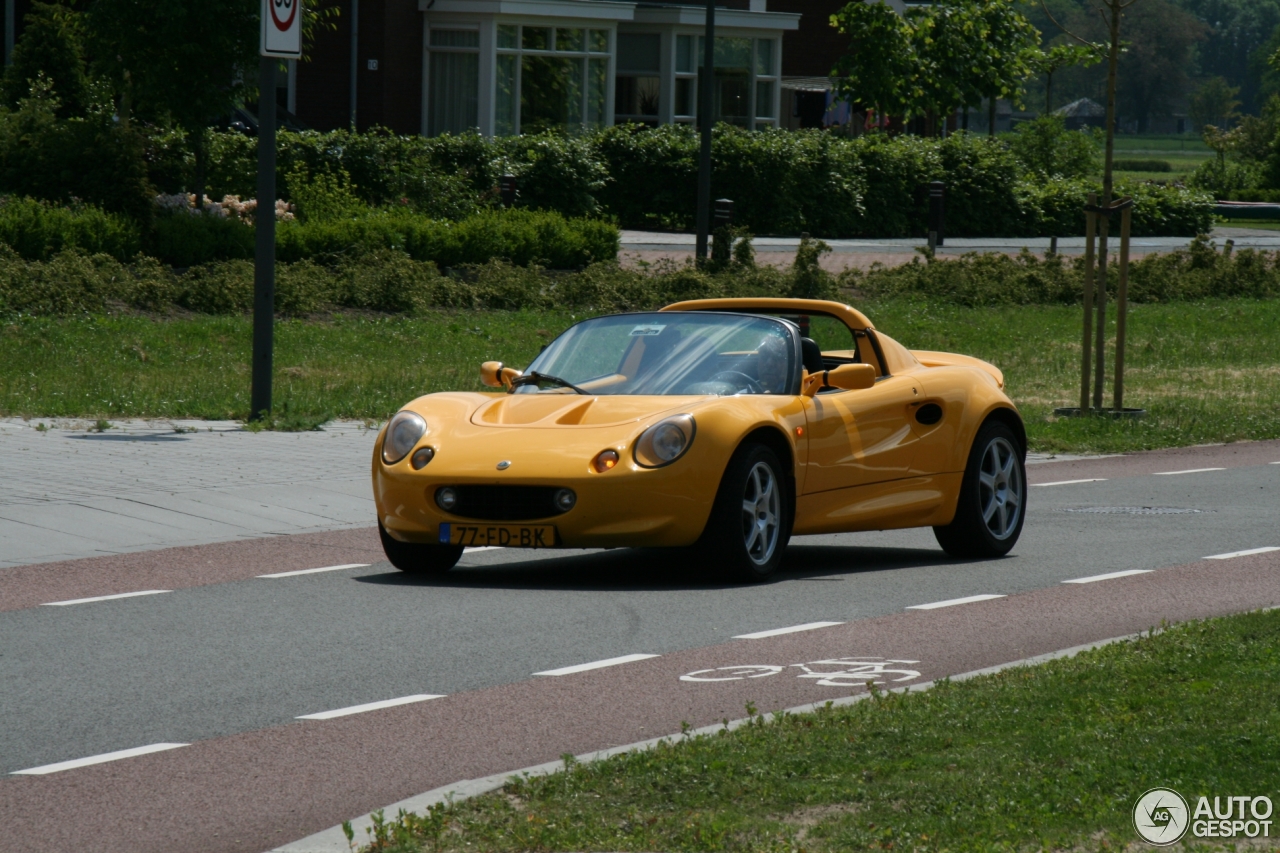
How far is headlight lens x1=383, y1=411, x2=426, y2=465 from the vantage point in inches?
378

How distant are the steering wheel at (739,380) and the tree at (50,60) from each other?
81.7 ft

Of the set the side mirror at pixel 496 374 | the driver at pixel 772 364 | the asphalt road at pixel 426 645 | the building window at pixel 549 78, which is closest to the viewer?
the asphalt road at pixel 426 645

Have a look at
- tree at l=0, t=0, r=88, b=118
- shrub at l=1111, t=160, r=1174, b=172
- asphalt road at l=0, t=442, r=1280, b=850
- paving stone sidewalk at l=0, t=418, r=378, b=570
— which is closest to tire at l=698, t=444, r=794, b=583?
asphalt road at l=0, t=442, r=1280, b=850

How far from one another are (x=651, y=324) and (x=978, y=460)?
1923 millimetres

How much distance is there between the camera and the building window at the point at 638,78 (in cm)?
4925

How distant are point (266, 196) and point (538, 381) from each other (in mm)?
5917

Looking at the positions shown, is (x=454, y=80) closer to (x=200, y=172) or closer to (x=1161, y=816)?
(x=200, y=172)

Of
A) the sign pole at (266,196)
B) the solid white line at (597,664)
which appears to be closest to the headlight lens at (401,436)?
the solid white line at (597,664)

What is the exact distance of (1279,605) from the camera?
8977mm

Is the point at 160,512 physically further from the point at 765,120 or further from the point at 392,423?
the point at 765,120

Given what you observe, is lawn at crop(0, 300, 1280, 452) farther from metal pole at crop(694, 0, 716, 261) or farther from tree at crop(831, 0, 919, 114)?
tree at crop(831, 0, 919, 114)

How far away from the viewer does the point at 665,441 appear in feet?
30.3

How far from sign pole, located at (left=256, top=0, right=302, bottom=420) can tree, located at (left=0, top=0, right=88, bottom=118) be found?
60.6ft

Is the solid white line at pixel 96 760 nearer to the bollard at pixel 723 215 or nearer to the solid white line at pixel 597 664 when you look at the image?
the solid white line at pixel 597 664
